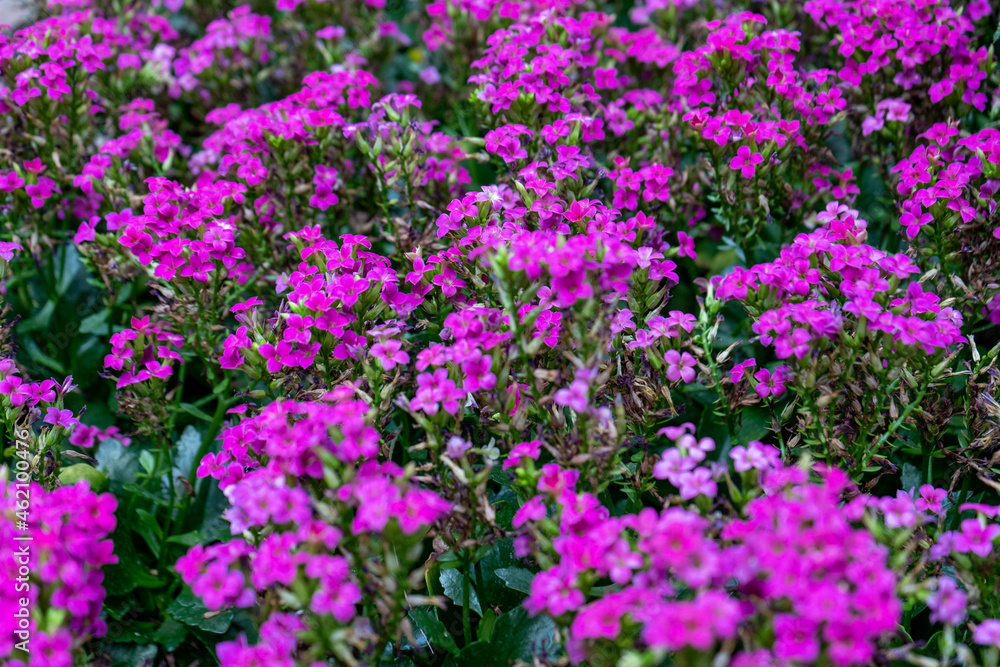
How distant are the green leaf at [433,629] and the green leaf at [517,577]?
25cm

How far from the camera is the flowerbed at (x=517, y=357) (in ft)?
6.10

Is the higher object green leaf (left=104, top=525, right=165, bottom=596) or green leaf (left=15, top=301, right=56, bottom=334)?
green leaf (left=15, top=301, right=56, bottom=334)

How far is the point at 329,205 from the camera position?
3490mm

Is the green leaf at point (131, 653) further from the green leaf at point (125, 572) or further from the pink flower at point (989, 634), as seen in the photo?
the pink flower at point (989, 634)

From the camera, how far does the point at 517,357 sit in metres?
2.39

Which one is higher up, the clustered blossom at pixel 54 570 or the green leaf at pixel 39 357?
the clustered blossom at pixel 54 570

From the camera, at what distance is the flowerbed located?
186 centimetres

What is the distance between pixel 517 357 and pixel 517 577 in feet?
2.30

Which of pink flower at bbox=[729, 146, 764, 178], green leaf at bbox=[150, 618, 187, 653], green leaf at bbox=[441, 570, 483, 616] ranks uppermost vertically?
pink flower at bbox=[729, 146, 764, 178]

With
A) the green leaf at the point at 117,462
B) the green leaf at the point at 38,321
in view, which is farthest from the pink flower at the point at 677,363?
the green leaf at the point at 38,321

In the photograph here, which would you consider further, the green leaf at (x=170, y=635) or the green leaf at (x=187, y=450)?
the green leaf at (x=187, y=450)

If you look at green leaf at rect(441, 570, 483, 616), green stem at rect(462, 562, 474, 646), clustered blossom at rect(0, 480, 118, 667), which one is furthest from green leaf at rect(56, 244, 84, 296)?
green stem at rect(462, 562, 474, 646)

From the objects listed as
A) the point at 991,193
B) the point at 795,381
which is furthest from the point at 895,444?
the point at 991,193

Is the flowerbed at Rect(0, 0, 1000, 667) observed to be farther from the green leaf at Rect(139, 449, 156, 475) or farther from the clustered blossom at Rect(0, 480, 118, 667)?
the green leaf at Rect(139, 449, 156, 475)
